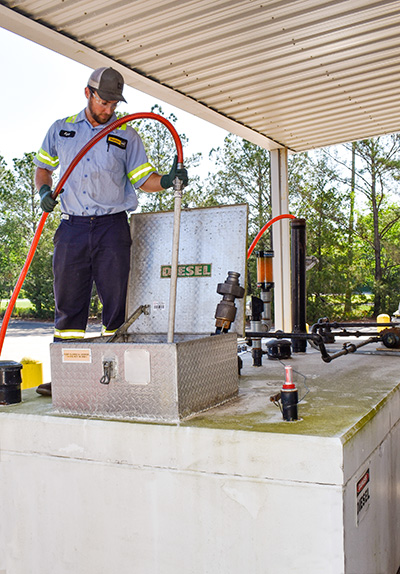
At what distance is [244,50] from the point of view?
5.58m

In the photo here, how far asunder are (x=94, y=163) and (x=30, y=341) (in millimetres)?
16254

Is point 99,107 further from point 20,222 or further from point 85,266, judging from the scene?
point 20,222

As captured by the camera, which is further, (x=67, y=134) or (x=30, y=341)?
(x=30, y=341)

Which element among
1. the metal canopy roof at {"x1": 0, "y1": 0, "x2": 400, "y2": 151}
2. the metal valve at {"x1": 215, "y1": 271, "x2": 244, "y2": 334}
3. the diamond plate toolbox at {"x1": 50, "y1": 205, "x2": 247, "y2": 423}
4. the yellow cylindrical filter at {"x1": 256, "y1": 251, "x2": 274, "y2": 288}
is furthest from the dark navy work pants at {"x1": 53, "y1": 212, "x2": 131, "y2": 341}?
the metal canopy roof at {"x1": 0, "y1": 0, "x2": 400, "y2": 151}

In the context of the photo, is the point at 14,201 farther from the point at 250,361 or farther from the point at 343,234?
the point at 250,361

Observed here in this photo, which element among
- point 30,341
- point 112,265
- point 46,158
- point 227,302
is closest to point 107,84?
point 46,158

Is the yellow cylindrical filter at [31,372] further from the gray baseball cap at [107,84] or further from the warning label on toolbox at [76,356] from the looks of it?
the gray baseball cap at [107,84]

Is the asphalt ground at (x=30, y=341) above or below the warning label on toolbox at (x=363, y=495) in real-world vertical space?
below

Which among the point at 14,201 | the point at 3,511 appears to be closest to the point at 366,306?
the point at 14,201

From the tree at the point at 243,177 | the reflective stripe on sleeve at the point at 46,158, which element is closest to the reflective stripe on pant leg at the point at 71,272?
the reflective stripe on sleeve at the point at 46,158

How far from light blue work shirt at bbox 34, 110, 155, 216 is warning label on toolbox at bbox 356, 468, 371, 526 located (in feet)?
6.54

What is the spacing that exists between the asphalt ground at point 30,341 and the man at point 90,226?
698 cm

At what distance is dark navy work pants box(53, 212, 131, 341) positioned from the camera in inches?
129

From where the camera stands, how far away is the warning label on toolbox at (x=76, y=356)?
7.87ft
